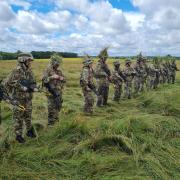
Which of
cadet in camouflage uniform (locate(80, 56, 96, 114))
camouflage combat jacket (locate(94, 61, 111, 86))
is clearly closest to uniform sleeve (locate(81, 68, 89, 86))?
cadet in camouflage uniform (locate(80, 56, 96, 114))

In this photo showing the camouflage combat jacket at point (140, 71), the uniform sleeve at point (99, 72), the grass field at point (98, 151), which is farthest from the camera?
the camouflage combat jacket at point (140, 71)

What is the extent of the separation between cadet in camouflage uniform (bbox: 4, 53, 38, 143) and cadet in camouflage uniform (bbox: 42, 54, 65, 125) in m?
0.96

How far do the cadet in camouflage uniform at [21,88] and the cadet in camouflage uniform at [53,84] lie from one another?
37.8 inches

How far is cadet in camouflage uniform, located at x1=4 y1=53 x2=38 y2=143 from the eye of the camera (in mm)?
7953

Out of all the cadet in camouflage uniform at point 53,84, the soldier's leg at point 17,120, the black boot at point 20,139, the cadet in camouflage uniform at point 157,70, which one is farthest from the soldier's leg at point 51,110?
the cadet in camouflage uniform at point 157,70

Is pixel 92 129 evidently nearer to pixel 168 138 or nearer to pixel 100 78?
pixel 168 138

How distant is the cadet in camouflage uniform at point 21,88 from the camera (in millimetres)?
7953

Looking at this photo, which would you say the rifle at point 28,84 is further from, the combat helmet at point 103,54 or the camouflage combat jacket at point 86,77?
the combat helmet at point 103,54

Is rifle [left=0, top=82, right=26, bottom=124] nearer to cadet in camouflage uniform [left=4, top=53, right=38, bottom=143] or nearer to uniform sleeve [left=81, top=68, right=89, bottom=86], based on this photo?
cadet in camouflage uniform [left=4, top=53, right=38, bottom=143]

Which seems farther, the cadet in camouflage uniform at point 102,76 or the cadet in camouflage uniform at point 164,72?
the cadet in camouflage uniform at point 164,72

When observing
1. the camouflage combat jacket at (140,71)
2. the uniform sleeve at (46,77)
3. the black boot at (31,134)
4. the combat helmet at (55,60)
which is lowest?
the black boot at (31,134)

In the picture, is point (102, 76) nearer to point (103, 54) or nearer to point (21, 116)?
point (103, 54)

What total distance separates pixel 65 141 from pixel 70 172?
137cm

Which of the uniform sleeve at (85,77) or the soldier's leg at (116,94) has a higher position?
the uniform sleeve at (85,77)
